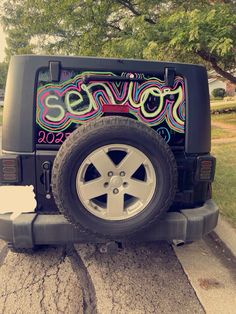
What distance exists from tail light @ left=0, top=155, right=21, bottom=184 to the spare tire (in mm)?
402

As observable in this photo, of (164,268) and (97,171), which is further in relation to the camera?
(164,268)

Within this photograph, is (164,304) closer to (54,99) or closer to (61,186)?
(61,186)

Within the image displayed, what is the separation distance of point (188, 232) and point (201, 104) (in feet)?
3.74

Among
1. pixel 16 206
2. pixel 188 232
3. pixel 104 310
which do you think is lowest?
pixel 104 310

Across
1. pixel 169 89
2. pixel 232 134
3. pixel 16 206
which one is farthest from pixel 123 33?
pixel 16 206

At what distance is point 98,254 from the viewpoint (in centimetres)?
297

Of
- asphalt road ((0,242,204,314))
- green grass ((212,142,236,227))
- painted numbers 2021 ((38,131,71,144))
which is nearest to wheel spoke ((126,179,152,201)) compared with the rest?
painted numbers 2021 ((38,131,71,144))

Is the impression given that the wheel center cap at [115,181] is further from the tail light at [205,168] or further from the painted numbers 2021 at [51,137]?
the tail light at [205,168]

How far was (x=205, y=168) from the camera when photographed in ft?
8.51

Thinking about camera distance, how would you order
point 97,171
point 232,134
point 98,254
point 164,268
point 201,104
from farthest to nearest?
point 232,134, point 98,254, point 164,268, point 201,104, point 97,171

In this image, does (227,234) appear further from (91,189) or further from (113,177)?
(91,189)

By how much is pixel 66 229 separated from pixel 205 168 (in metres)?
1.34

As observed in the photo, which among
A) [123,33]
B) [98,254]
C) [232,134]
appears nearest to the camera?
[98,254]

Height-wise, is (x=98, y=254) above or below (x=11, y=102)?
below
